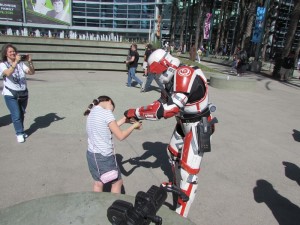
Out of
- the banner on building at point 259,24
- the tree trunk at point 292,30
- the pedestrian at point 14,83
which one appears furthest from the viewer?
the banner on building at point 259,24

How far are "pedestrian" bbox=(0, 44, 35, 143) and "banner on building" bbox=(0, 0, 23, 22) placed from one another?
35.8 m

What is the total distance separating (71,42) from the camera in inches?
555

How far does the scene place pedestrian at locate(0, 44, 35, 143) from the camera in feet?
15.2

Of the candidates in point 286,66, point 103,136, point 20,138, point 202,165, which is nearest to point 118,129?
point 103,136

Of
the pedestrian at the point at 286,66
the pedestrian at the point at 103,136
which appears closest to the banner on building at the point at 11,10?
the pedestrian at the point at 286,66

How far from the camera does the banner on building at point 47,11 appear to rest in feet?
120

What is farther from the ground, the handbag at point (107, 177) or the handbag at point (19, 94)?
the handbag at point (19, 94)

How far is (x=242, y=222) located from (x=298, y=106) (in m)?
8.00

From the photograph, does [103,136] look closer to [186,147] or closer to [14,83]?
[186,147]

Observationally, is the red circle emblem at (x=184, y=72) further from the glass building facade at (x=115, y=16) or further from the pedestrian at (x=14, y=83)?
the glass building facade at (x=115, y=16)

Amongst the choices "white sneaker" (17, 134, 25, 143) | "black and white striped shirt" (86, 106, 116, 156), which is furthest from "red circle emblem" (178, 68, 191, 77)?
"white sneaker" (17, 134, 25, 143)

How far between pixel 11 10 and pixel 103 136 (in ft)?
131

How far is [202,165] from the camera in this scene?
456cm

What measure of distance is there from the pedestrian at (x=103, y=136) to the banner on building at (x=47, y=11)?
3924 centimetres
